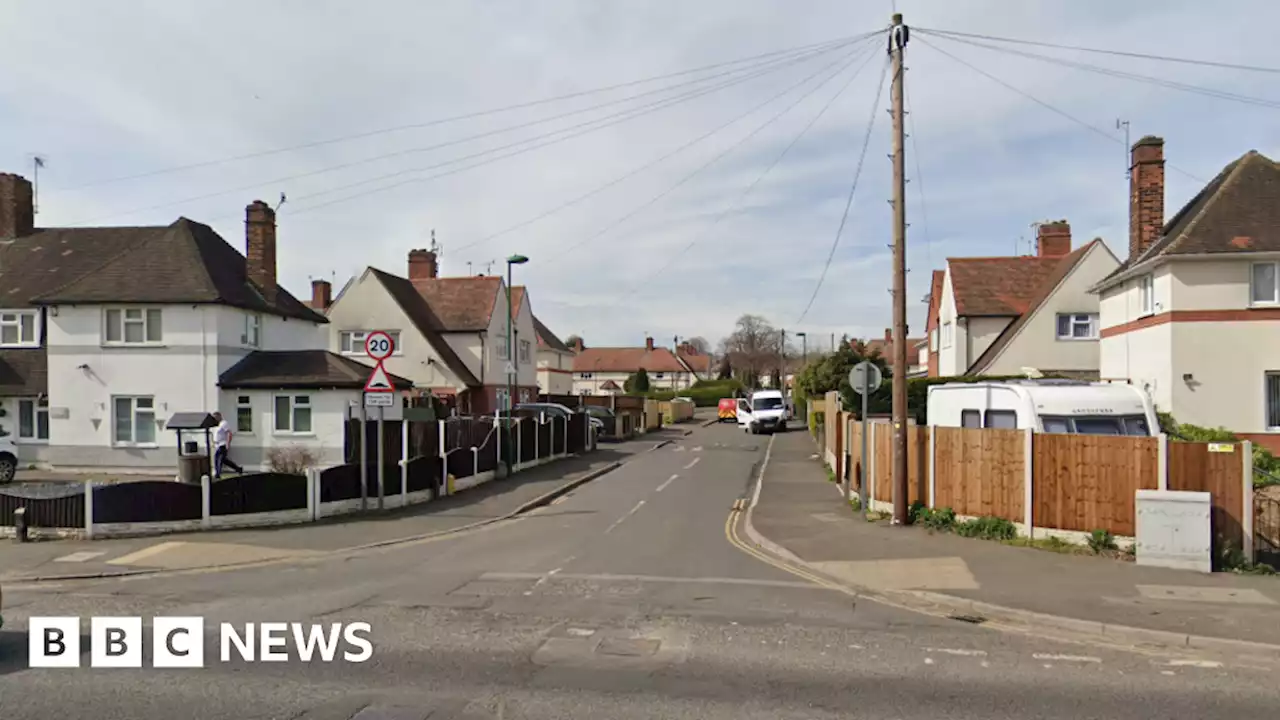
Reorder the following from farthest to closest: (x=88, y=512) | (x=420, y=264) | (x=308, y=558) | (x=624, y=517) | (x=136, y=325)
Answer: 1. (x=420, y=264)
2. (x=136, y=325)
3. (x=624, y=517)
4. (x=88, y=512)
5. (x=308, y=558)

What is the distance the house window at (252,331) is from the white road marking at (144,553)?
46.3ft

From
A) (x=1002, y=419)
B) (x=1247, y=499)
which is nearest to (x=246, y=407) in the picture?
(x=1002, y=419)

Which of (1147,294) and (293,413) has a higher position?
(1147,294)

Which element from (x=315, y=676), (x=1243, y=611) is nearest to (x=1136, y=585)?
(x=1243, y=611)

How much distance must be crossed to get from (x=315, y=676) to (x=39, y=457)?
23.4 m

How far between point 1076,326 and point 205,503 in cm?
3158

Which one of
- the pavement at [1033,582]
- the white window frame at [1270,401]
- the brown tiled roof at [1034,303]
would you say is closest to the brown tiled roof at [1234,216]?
the white window frame at [1270,401]

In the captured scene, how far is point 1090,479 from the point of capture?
1234cm

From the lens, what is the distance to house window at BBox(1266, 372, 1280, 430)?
2181 centimetres

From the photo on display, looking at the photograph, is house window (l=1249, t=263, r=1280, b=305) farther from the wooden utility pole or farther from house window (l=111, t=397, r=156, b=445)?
house window (l=111, t=397, r=156, b=445)

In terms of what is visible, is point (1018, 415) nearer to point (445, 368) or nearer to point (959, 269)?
point (959, 269)

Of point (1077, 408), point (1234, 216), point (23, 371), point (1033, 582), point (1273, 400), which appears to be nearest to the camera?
point (1033, 582)

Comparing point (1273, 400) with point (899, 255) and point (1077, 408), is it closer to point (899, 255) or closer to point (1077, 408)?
point (1077, 408)

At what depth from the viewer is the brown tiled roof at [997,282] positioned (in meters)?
36.9
